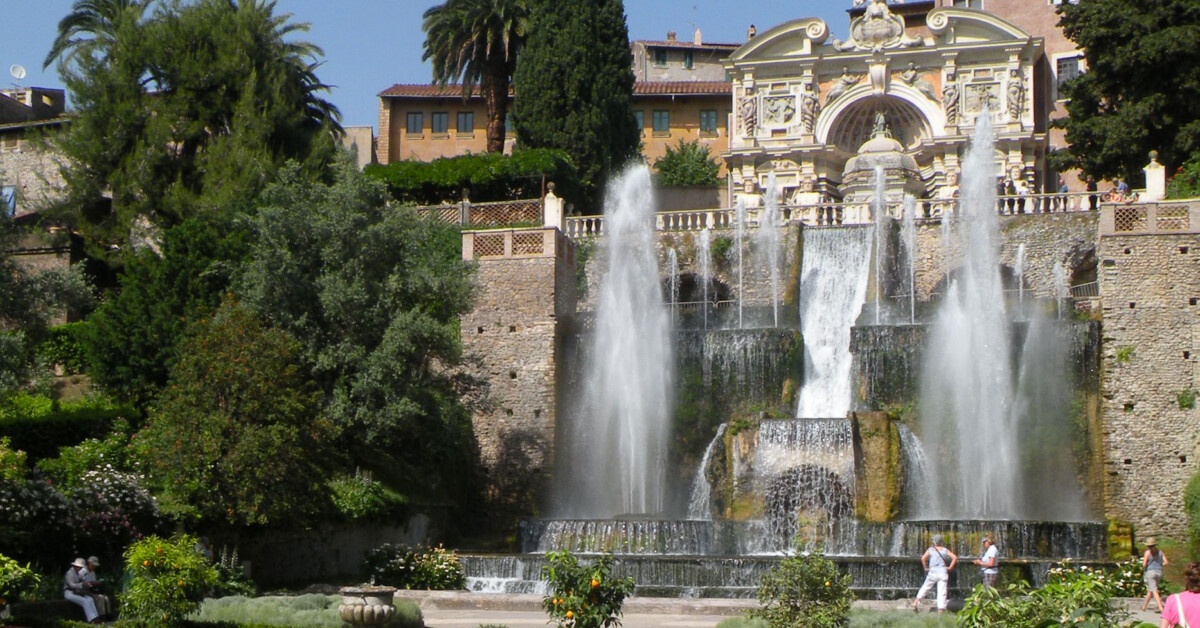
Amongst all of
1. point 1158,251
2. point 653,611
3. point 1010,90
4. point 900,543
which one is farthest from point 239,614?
point 1010,90

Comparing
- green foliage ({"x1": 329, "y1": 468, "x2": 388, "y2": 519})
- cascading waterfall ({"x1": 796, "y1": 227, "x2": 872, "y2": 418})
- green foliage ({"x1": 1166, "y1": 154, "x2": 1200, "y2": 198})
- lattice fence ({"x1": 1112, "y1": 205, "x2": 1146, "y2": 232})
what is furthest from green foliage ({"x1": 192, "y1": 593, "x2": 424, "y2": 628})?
green foliage ({"x1": 1166, "y1": 154, "x2": 1200, "y2": 198})

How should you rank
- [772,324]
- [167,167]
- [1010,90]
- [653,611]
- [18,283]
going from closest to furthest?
[653,611] < [18,283] < [772,324] < [167,167] < [1010,90]

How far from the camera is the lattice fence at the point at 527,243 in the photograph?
3394 centimetres

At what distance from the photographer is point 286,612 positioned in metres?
18.9

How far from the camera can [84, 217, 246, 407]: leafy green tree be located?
3198cm

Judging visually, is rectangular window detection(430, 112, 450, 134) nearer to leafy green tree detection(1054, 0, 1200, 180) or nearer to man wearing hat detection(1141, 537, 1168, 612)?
leafy green tree detection(1054, 0, 1200, 180)

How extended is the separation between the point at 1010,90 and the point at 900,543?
78.1 feet

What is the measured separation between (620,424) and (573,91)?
51.8 ft

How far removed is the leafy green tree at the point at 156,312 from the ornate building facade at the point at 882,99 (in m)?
17.6

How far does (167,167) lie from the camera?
40.3 metres

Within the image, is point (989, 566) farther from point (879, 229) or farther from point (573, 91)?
point (573, 91)

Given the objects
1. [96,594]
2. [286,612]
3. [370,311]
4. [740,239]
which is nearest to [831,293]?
[740,239]

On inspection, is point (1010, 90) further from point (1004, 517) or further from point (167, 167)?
point (167, 167)

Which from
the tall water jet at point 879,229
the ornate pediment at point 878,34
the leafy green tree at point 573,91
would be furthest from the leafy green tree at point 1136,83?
the leafy green tree at point 573,91
